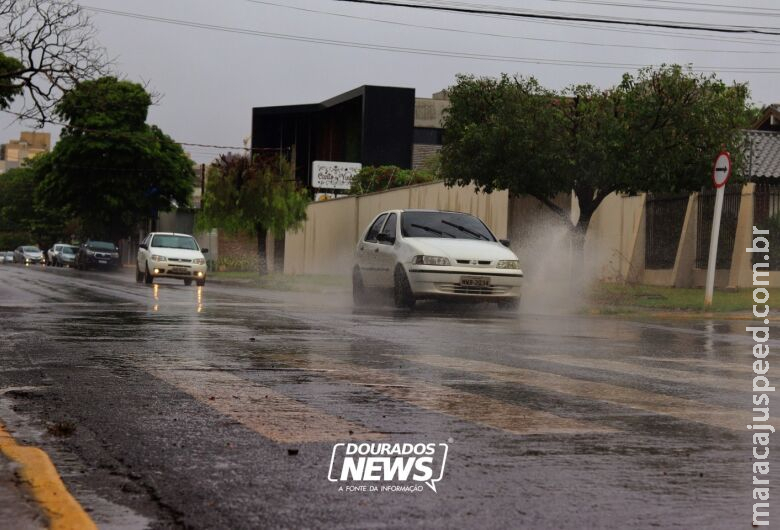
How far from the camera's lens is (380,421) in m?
6.54

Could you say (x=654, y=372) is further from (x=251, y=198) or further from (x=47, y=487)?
(x=251, y=198)

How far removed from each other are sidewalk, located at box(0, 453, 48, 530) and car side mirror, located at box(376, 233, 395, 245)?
14790 mm

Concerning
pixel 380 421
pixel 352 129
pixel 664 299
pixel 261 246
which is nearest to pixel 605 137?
pixel 664 299

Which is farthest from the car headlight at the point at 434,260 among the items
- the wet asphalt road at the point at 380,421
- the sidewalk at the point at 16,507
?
the sidewalk at the point at 16,507

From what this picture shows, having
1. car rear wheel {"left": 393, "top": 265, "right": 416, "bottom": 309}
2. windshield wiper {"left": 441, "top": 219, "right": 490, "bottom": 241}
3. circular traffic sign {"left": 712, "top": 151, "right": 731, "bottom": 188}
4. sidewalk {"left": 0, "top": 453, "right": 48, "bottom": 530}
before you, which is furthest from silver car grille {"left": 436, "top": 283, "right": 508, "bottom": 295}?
sidewalk {"left": 0, "top": 453, "right": 48, "bottom": 530}

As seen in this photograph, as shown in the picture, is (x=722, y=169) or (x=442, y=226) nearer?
(x=442, y=226)

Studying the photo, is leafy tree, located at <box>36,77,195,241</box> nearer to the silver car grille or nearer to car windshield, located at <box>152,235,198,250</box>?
car windshield, located at <box>152,235,198,250</box>

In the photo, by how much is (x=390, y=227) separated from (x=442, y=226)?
92cm

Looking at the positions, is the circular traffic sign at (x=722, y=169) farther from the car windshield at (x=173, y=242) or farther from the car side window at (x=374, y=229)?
the car windshield at (x=173, y=242)

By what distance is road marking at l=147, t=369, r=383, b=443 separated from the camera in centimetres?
605

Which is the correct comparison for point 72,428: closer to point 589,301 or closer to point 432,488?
point 432,488

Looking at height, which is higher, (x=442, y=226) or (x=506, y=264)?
(x=442, y=226)

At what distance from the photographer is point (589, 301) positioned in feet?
75.3

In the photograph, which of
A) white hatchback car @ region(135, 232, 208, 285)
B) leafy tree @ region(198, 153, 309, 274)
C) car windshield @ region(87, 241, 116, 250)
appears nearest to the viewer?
white hatchback car @ region(135, 232, 208, 285)
